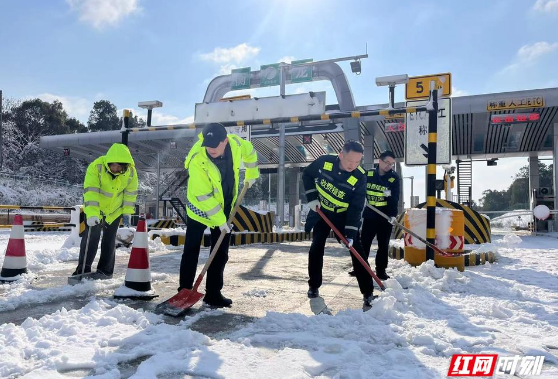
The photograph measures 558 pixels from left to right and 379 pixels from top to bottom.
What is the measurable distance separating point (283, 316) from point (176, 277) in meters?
2.27

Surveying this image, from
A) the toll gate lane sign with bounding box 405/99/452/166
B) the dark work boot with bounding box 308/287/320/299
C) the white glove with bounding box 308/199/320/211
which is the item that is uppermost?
the toll gate lane sign with bounding box 405/99/452/166

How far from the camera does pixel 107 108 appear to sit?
1719 inches

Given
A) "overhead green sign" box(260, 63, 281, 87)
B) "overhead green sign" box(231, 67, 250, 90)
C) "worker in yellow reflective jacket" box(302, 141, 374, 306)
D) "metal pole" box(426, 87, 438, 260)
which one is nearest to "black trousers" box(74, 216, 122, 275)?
"worker in yellow reflective jacket" box(302, 141, 374, 306)

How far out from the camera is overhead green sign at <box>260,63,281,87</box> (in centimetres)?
1398

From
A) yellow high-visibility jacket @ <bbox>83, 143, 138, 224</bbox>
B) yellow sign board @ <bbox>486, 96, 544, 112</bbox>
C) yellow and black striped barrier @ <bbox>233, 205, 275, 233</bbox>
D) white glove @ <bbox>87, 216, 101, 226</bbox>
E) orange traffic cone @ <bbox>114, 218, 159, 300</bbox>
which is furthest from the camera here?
yellow sign board @ <bbox>486, 96, 544, 112</bbox>

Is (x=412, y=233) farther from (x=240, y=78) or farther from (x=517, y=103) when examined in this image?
(x=517, y=103)

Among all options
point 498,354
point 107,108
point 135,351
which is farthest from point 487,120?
point 107,108

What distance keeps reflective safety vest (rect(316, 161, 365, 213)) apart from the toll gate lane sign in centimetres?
266

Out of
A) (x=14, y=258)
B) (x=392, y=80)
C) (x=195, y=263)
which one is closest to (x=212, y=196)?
(x=195, y=263)

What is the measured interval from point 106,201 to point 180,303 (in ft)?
6.69

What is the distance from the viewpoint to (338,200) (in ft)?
12.9

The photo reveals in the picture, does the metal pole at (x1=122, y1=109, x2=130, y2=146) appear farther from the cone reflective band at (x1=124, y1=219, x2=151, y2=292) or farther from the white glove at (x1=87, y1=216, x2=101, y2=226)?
the cone reflective band at (x1=124, y1=219, x2=151, y2=292)

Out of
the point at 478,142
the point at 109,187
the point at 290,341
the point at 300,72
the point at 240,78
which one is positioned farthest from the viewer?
the point at 478,142

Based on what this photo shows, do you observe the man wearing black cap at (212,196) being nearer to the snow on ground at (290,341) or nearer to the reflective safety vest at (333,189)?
the snow on ground at (290,341)
